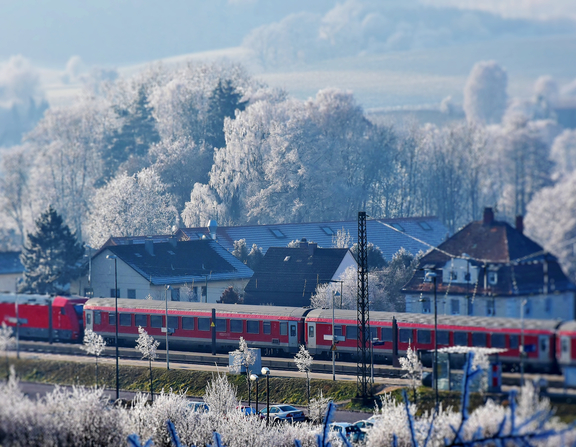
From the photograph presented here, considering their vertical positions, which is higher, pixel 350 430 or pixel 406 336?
pixel 406 336

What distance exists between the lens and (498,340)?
1073 centimetres

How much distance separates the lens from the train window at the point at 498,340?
Result: 10.4 metres

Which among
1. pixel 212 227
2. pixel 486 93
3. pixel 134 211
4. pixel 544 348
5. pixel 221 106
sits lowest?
pixel 544 348

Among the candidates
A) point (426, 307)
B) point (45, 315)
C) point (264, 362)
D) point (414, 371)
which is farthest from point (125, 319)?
point (414, 371)

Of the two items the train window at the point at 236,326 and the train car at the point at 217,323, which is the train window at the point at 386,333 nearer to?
the train car at the point at 217,323

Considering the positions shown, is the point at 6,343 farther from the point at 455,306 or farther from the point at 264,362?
the point at 264,362

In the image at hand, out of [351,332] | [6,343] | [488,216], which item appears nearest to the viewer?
[6,343]

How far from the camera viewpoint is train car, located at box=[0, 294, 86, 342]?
15398mm

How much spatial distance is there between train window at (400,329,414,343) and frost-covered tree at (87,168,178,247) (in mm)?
7263

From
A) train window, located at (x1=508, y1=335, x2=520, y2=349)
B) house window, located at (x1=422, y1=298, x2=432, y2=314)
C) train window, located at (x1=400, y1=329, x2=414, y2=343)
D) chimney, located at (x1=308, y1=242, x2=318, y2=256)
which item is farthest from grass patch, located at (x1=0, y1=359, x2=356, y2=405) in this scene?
train window, located at (x1=508, y1=335, x2=520, y2=349)

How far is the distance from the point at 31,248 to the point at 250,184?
7.50 m

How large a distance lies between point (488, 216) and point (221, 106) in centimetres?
2276

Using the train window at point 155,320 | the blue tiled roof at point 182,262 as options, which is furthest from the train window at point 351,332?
the train window at point 155,320

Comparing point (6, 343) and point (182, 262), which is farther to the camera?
point (182, 262)
